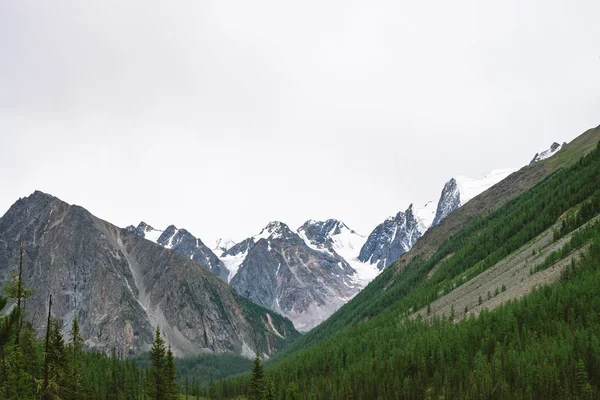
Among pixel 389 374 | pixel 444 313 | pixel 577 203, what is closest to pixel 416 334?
pixel 444 313

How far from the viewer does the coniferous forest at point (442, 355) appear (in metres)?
43.7

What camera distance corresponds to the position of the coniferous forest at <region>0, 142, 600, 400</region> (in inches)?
1721

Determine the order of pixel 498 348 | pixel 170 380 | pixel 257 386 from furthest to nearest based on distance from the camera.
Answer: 1. pixel 498 348
2. pixel 257 386
3. pixel 170 380

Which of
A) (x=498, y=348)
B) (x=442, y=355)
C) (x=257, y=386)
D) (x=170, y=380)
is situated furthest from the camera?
(x=442, y=355)

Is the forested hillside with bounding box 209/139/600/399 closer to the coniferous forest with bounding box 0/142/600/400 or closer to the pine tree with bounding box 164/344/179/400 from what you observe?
the coniferous forest with bounding box 0/142/600/400

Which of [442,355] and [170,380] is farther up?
[442,355]

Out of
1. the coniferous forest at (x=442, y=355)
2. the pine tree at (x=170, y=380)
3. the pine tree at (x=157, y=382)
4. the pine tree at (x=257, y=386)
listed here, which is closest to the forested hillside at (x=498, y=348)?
the coniferous forest at (x=442, y=355)

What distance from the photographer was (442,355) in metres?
84.1

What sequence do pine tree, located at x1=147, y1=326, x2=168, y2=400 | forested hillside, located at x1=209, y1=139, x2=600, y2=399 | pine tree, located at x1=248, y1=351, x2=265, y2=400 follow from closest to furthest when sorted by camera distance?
pine tree, located at x1=147, y1=326, x2=168, y2=400, forested hillside, located at x1=209, y1=139, x2=600, y2=399, pine tree, located at x1=248, y1=351, x2=265, y2=400

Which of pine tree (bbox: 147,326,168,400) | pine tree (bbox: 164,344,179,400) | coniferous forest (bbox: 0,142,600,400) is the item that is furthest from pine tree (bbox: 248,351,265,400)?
pine tree (bbox: 147,326,168,400)

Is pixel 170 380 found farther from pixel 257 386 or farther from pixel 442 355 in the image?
pixel 442 355

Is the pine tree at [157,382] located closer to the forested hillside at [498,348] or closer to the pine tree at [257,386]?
the pine tree at [257,386]

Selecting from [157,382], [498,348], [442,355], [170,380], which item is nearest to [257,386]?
[170,380]

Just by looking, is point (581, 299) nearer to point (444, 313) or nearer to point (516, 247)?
point (444, 313)
